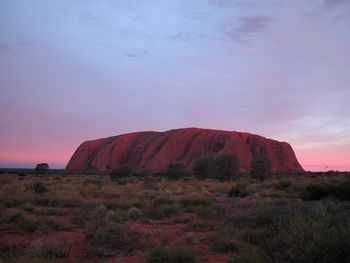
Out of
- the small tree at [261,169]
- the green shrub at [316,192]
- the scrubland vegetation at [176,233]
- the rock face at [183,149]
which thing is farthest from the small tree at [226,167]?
the rock face at [183,149]

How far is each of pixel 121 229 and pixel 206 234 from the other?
2.25m

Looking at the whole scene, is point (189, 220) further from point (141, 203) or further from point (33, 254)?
point (33, 254)

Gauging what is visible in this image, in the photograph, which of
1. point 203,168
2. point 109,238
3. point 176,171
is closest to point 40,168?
point 176,171

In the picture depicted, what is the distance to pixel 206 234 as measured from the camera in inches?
414

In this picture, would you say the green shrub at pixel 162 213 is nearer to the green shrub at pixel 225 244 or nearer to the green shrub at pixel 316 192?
the green shrub at pixel 225 244

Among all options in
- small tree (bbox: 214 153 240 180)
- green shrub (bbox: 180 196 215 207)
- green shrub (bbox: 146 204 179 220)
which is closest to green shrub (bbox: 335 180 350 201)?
green shrub (bbox: 180 196 215 207)

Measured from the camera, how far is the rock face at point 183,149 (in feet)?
290

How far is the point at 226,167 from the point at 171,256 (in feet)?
121

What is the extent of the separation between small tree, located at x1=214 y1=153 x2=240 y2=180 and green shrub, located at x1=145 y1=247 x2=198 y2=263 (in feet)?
120

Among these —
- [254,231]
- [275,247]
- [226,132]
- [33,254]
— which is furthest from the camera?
[226,132]

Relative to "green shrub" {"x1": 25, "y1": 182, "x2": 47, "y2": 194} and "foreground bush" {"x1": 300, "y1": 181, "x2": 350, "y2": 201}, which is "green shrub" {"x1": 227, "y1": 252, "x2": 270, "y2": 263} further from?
"green shrub" {"x1": 25, "y1": 182, "x2": 47, "y2": 194}

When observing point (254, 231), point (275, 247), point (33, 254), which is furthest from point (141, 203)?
point (275, 247)

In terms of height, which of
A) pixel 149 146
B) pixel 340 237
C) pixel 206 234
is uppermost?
pixel 149 146

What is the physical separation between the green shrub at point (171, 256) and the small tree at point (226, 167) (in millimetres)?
36605
